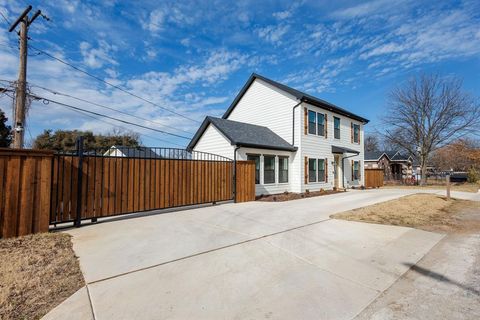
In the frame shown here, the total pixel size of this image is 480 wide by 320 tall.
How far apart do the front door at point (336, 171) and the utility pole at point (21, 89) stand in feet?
60.1

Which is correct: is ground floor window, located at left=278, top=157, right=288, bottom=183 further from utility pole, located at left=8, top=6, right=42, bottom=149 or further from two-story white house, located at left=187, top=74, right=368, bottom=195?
utility pole, located at left=8, top=6, right=42, bottom=149

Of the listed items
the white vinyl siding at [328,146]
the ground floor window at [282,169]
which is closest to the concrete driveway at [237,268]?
the ground floor window at [282,169]

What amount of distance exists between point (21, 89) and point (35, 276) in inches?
375

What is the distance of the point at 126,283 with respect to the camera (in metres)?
3.41

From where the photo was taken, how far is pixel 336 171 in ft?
63.9

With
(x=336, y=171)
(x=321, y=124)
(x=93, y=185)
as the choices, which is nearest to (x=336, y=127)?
(x=321, y=124)

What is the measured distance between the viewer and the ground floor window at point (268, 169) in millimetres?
14453

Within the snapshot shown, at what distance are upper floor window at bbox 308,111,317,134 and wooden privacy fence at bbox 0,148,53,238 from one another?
14.2m

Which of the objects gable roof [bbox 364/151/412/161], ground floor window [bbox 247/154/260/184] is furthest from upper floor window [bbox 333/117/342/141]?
gable roof [bbox 364/151/412/161]

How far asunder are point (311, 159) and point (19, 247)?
594 inches

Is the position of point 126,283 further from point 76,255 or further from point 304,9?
point 304,9

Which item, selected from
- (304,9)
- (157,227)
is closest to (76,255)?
(157,227)

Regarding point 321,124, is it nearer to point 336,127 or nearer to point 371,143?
point 336,127

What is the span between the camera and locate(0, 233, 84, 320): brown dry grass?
278cm
